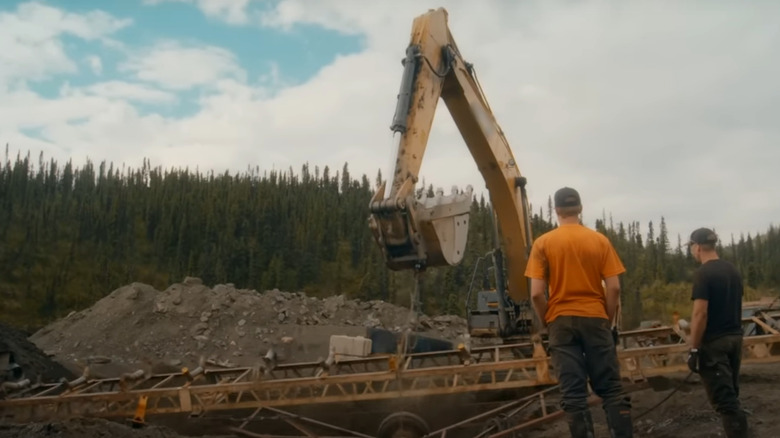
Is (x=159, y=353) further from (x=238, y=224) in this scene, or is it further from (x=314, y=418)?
(x=238, y=224)

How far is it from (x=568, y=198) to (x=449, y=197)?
3.59 m

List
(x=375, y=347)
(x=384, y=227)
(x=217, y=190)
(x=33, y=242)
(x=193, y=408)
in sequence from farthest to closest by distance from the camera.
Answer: (x=217, y=190) < (x=33, y=242) < (x=375, y=347) < (x=193, y=408) < (x=384, y=227)

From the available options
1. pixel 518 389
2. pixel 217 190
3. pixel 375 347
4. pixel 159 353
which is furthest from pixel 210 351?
pixel 217 190

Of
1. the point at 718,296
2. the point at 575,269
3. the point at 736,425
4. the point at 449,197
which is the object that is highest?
the point at 449,197

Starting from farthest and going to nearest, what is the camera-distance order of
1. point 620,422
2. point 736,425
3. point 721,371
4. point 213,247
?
1. point 213,247
2. point 721,371
3. point 736,425
4. point 620,422

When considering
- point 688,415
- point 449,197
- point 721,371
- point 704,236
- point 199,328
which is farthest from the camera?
point 199,328

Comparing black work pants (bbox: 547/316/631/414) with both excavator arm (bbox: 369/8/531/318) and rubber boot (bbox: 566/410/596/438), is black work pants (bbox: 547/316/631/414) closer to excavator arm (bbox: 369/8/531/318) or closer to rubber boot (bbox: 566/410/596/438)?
rubber boot (bbox: 566/410/596/438)

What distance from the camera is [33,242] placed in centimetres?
7625

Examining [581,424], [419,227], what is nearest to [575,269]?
[581,424]

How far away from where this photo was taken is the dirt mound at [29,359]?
13055mm

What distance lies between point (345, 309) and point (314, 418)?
2726 cm

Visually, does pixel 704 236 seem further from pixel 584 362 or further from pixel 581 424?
pixel 581 424

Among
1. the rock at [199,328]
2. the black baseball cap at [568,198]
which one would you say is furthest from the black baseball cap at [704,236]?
the rock at [199,328]

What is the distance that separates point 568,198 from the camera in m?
5.34
